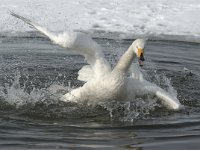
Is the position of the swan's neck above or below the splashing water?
above

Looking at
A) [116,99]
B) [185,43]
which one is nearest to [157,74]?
[116,99]

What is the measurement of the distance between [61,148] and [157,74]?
428 cm

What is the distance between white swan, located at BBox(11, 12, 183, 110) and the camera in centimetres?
708

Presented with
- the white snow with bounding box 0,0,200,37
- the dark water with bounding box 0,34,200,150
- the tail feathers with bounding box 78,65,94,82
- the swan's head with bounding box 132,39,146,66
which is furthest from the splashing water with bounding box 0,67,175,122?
the white snow with bounding box 0,0,200,37

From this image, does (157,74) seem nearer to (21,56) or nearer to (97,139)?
(21,56)

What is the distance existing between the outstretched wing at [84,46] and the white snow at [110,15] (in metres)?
5.23

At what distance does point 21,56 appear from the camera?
32.9 feet

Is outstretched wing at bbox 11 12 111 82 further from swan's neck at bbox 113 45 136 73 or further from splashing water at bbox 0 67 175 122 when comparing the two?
splashing water at bbox 0 67 175 122

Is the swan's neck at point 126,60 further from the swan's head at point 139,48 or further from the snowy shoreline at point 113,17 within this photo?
the snowy shoreline at point 113,17

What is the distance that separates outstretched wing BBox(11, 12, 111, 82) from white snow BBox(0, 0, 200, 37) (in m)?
5.23

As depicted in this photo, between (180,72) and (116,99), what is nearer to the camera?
(116,99)

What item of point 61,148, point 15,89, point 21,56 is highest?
point 21,56

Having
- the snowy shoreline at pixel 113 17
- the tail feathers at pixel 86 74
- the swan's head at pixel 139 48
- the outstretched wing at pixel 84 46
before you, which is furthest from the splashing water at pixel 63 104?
the snowy shoreline at pixel 113 17

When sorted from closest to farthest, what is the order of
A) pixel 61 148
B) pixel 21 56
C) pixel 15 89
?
1. pixel 61 148
2. pixel 15 89
3. pixel 21 56
